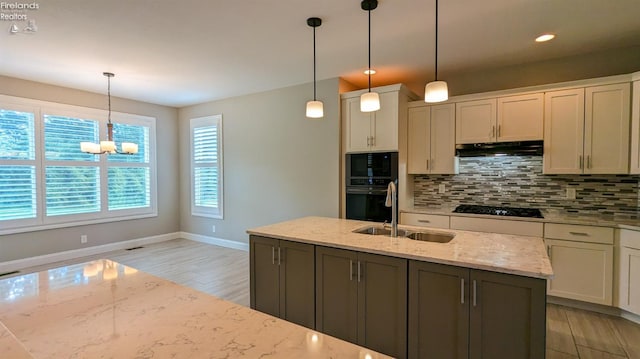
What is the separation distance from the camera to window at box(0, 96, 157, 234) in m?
4.41

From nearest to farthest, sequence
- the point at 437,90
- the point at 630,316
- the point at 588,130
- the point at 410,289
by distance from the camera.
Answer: the point at 410,289 → the point at 437,90 → the point at 630,316 → the point at 588,130

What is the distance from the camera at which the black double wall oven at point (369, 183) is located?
13.1 feet

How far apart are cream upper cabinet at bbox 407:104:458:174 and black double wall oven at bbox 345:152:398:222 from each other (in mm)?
438

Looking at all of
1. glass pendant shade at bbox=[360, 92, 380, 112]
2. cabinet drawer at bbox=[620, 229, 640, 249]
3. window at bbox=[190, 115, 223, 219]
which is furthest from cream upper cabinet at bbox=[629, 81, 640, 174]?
window at bbox=[190, 115, 223, 219]

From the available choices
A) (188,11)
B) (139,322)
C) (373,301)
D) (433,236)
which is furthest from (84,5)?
(433,236)

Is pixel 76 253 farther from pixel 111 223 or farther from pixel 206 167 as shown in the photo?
pixel 206 167

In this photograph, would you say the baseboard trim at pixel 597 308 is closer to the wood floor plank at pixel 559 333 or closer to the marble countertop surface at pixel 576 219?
the wood floor plank at pixel 559 333

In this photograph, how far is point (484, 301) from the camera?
1780 millimetres

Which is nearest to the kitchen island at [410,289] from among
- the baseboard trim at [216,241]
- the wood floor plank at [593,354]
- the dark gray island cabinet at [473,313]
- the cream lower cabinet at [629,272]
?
the dark gray island cabinet at [473,313]

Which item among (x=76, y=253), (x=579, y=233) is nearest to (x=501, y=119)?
(x=579, y=233)

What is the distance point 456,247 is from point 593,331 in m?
1.91

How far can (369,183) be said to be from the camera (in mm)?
4133

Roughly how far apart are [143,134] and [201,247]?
2.44m

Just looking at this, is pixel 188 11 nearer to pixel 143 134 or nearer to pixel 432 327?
pixel 432 327
